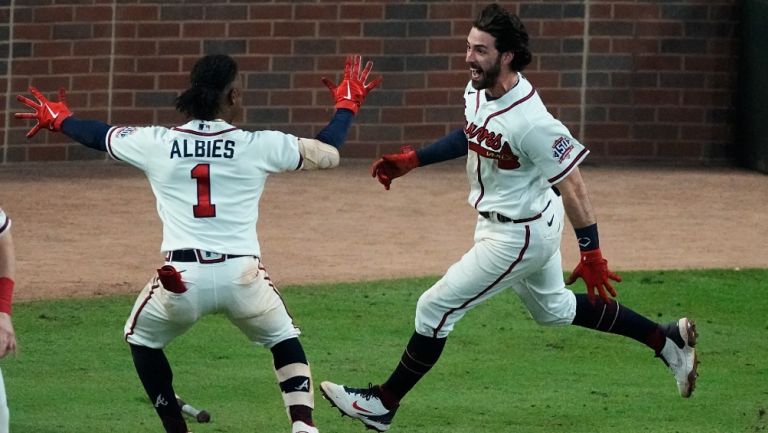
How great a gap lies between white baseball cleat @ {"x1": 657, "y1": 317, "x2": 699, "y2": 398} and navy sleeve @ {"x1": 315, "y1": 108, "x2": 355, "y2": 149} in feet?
6.28

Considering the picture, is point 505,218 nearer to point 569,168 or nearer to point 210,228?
point 569,168

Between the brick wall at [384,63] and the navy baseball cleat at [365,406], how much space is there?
7.67 m

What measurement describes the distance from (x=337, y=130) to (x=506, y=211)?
0.84 metres

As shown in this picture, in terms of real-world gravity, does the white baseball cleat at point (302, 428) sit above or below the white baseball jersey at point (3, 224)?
below

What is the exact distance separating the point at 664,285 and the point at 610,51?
5.15 m

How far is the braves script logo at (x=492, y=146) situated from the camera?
21.5 ft

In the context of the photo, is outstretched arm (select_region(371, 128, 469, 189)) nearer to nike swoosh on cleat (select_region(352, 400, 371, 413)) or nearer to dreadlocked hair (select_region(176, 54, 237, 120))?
nike swoosh on cleat (select_region(352, 400, 371, 413))

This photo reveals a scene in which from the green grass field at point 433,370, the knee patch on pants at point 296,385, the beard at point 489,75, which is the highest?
the beard at point 489,75

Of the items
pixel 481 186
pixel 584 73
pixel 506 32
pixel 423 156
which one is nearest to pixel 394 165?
pixel 423 156

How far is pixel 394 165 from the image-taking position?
7.26m

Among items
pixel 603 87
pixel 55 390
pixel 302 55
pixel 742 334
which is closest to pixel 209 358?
pixel 55 390

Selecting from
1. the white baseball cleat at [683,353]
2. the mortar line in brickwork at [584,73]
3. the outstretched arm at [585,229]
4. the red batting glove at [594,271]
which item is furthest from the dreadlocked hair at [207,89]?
the mortar line in brickwork at [584,73]

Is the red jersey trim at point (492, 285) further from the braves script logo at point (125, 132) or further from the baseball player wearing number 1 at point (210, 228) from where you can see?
the braves script logo at point (125, 132)

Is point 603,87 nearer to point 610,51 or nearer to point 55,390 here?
point 610,51
